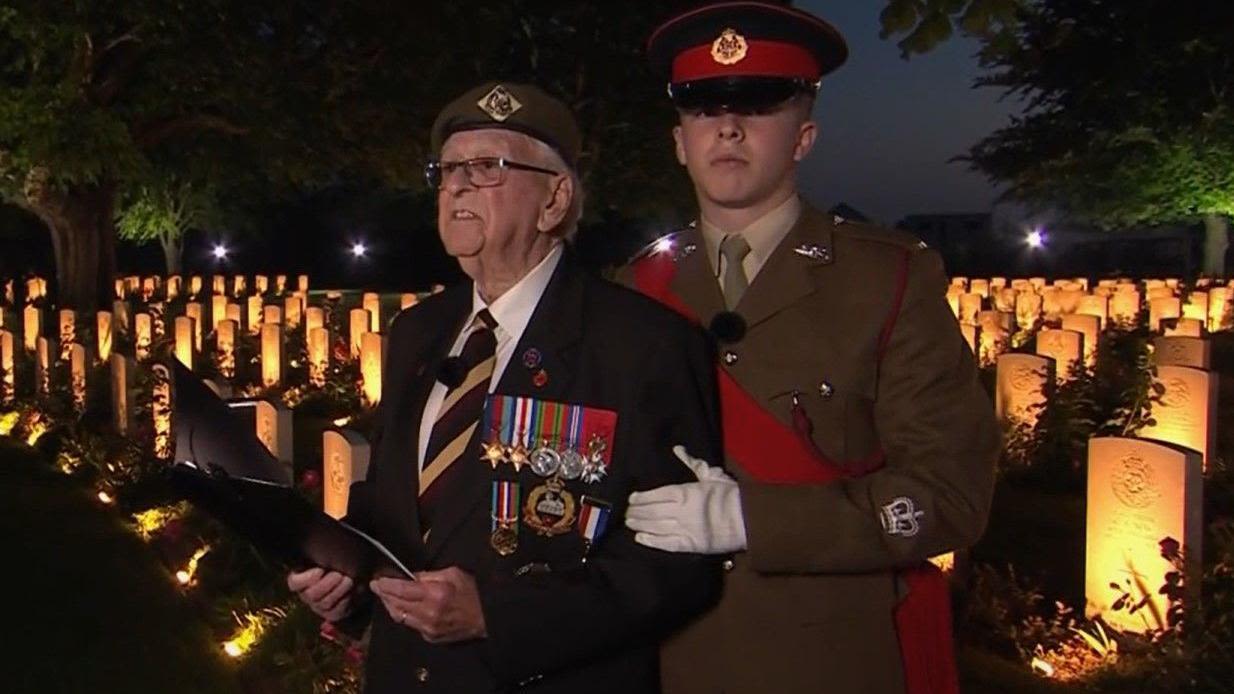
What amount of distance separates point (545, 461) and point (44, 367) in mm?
10648

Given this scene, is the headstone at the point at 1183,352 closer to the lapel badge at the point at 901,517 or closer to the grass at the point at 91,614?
the grass at the point at 91,614

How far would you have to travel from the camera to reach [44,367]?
1145 centimetres

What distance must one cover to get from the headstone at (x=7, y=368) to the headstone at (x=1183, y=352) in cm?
1020

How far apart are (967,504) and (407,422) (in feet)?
3.37

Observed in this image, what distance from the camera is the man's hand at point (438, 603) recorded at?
6.57ft

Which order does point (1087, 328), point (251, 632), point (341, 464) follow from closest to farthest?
point (251, 632) < point (341, 464) < point (1087, 328)

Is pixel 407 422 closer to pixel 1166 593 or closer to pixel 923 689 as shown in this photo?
pixel 923 689

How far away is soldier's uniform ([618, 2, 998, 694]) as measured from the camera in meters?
1.98

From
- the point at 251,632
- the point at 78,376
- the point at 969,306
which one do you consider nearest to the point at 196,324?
the point at 78,376

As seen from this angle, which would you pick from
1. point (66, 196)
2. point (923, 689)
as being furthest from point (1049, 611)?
point (66, 196)

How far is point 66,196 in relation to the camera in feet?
64.4

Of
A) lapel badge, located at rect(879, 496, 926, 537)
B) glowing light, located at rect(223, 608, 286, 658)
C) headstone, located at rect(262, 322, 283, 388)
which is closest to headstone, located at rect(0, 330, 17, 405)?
headstone, located at rect(262, 322, 283, 388)

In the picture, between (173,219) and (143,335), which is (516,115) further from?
(173,219)

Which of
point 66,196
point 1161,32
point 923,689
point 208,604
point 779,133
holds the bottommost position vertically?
point 208,604
